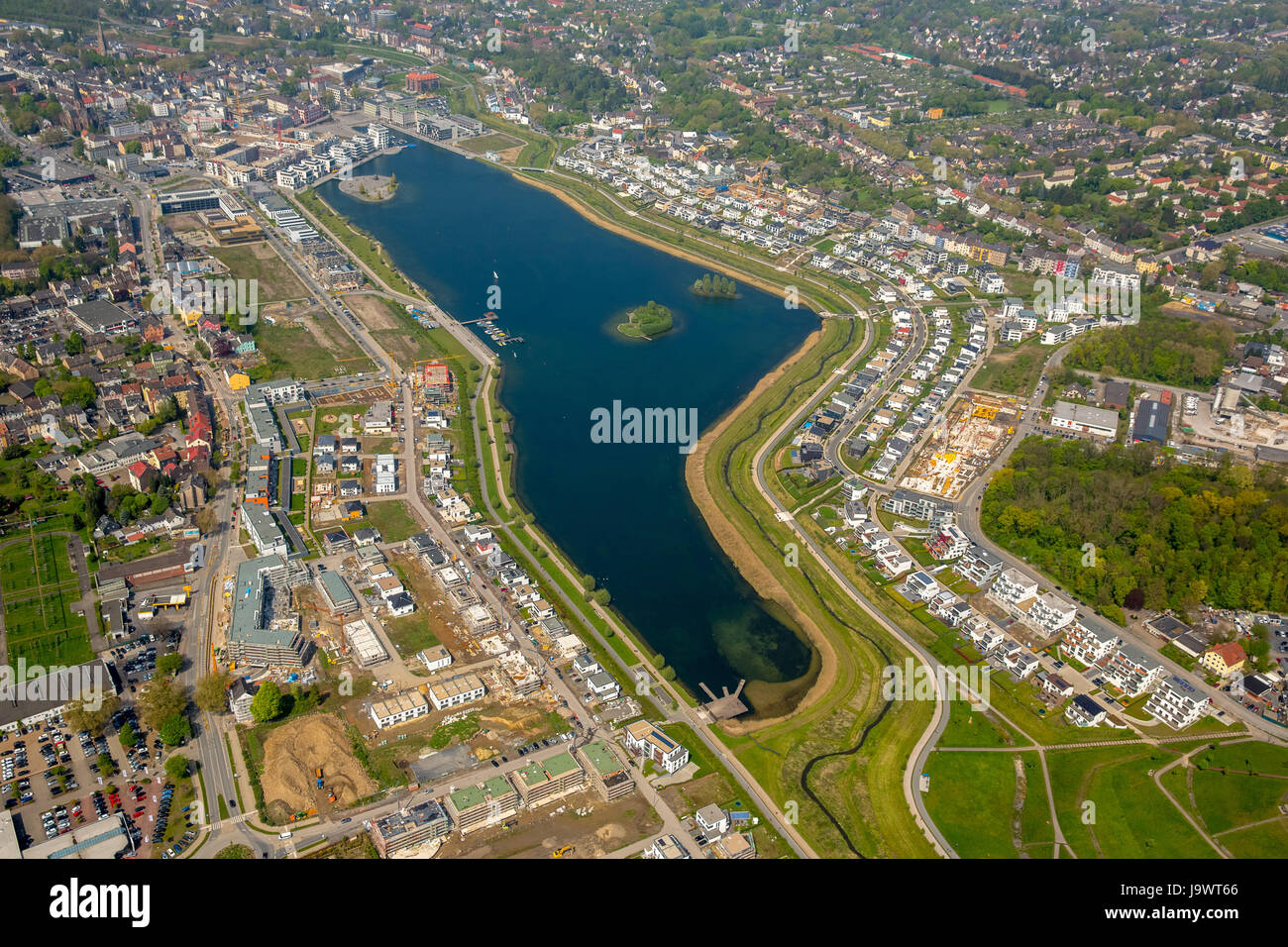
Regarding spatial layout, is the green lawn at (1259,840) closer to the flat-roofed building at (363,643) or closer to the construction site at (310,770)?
the construction site at (310,770)

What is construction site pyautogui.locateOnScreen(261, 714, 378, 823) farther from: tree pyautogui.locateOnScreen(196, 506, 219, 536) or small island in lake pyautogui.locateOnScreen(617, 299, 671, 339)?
small island in lake pyautogui.locateOnScreen(617, 299, 671, 339)

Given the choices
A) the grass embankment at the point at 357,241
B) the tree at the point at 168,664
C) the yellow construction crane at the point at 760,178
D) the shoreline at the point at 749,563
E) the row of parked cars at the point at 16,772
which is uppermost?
the yellow construction crane at the point at 760,178

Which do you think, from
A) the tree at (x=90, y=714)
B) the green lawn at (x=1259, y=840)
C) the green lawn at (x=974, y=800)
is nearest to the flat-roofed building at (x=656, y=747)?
the green lawn at (x=974, y=800)

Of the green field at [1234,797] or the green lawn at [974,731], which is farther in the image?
the green lawn at [974,731]

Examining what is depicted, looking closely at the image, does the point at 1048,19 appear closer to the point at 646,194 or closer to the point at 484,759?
the point at 646,194

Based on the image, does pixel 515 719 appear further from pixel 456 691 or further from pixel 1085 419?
pixel 1085 419

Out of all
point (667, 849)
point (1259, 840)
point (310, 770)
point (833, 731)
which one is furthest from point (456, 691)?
point (1259, 840)
